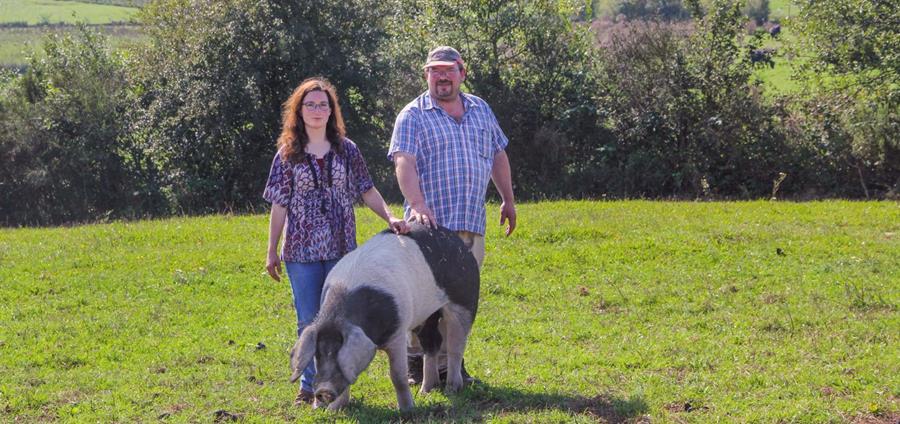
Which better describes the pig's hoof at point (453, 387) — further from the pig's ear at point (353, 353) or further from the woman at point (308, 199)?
the pig's ear at point (353, 353)

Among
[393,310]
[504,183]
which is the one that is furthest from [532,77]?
[393,310]

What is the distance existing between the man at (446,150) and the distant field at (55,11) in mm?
40684

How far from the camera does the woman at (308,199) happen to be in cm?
673

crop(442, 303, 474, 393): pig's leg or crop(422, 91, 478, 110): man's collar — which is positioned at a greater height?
crop(422, 91, 478, 110): man's collar

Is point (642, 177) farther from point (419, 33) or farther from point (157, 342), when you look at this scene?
point (157, 342)

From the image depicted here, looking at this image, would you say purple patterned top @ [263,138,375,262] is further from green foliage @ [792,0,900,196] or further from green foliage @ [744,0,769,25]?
green foliage @ [744,0,769,25]

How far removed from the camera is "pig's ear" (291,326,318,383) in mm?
5801

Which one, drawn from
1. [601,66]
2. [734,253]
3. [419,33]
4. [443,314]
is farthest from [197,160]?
[443,314]

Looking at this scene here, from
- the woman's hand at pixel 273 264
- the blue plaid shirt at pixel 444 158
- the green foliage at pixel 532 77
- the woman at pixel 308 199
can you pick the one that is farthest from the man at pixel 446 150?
the green foliage at pixel 532 77

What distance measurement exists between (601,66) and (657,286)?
11.5 meters

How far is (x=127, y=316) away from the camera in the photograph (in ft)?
33.1

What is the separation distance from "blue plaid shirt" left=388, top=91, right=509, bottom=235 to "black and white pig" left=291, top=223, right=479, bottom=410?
28 cm

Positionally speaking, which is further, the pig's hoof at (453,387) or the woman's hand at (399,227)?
the pig's hoof at (453,387)

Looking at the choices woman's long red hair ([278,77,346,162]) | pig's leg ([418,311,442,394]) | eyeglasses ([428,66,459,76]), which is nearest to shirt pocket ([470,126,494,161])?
eyeglasses ([428,66,459,76])
